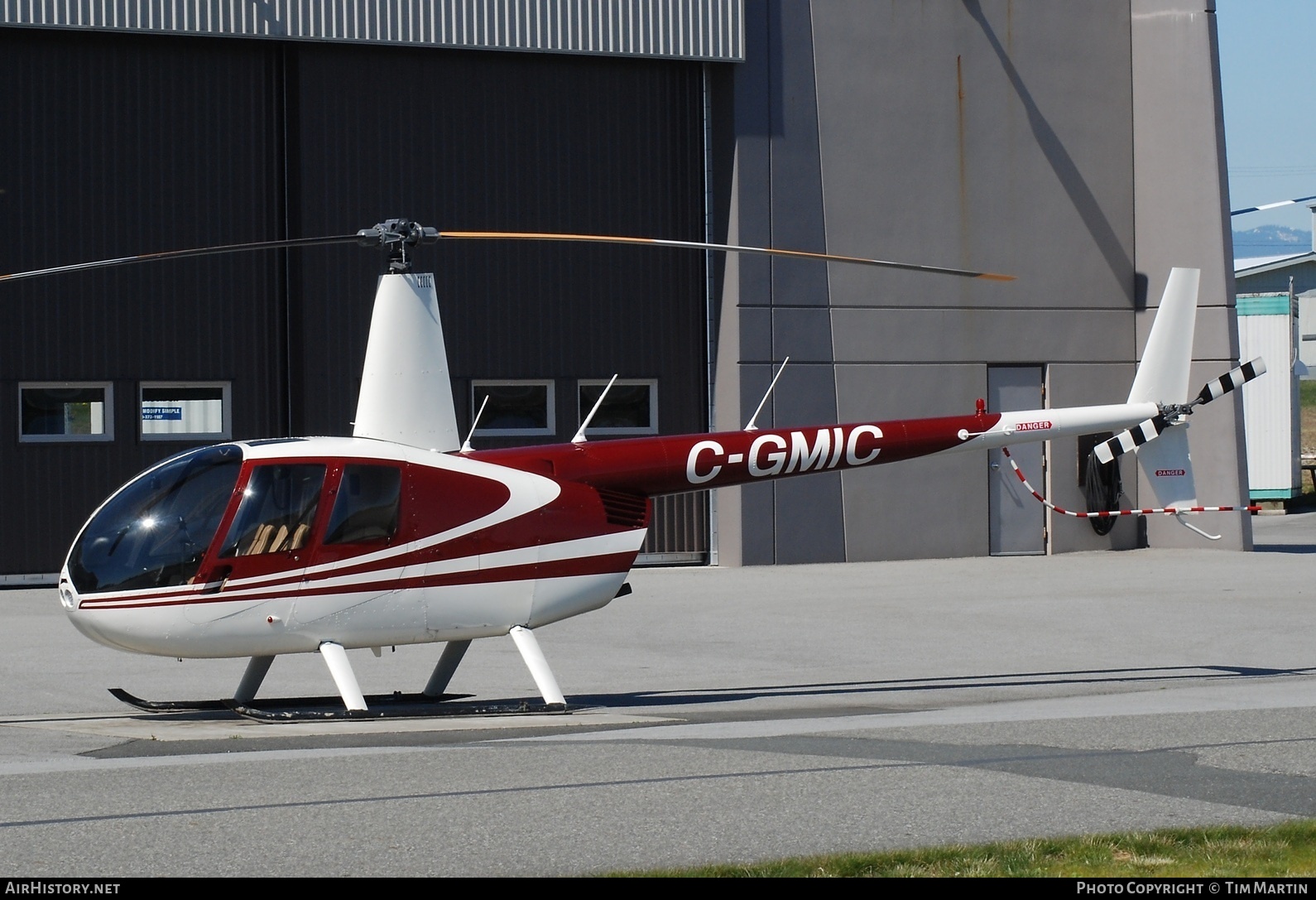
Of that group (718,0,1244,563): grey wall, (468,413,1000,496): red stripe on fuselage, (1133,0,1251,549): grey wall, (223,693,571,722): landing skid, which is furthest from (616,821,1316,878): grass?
(1133,0,1251,549): grey wall

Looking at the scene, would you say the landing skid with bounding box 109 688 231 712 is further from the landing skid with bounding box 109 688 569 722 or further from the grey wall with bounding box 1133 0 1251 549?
the grey wall with bounding box 1133 0 1251 549

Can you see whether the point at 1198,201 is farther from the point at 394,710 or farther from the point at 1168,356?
the point at 394,710

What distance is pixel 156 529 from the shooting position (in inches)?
387

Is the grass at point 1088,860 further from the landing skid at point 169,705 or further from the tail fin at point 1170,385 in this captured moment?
the tail fin at point 1170,385

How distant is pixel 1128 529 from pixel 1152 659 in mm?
10598

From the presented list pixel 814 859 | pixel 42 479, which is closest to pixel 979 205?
pixel 42 479

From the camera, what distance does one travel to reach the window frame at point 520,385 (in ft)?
69.2

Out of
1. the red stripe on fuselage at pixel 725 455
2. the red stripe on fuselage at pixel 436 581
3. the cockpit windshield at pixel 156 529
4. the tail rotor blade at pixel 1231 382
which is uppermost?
the tail rotor blade at pixel 1231 382

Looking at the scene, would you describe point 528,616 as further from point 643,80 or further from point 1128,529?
point 1128,529

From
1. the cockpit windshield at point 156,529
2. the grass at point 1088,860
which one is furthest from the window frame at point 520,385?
the grass at point 1088,860

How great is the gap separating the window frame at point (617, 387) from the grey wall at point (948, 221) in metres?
0.97

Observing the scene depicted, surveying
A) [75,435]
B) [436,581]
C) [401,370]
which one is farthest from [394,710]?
[75,435]

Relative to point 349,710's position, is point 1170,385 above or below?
above

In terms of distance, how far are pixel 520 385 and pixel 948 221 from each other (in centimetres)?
639
